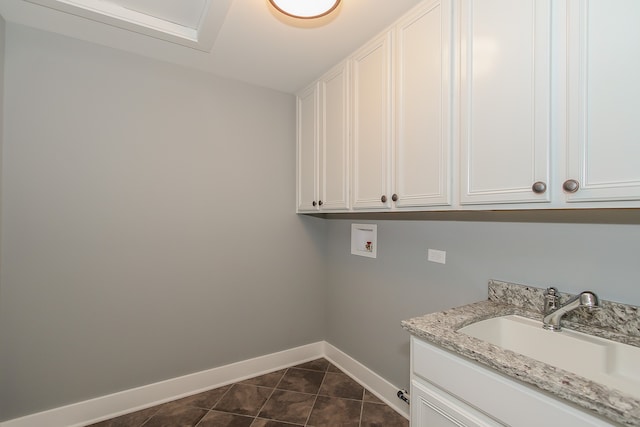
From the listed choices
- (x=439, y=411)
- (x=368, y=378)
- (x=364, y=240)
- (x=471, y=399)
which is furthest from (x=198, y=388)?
(x=471, y=399)

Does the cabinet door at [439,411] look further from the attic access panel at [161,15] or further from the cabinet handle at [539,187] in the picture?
the attic access panel at [161,15]

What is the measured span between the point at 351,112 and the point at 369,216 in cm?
80

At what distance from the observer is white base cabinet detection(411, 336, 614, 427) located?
2.71 ft

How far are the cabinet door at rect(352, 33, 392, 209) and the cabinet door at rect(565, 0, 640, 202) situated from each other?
82 cm

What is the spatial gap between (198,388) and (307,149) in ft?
6.82

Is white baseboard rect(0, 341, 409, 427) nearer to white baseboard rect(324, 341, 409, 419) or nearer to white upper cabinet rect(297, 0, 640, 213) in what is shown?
white baseboard rect(324, 341, 409, 419)

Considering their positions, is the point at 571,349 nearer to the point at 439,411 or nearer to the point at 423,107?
the point at 439,411

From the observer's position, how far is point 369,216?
226 centimetres

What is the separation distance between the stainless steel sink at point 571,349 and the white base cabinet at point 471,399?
0.70ft

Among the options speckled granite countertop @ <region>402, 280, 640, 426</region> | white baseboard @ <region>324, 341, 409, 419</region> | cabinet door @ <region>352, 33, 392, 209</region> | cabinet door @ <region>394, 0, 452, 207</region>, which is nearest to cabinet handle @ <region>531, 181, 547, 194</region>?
cabinet door @ <region>394, 0, 452, 207</region>

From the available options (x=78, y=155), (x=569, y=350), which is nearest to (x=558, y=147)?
(x=569, y=350)

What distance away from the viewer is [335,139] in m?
2.08

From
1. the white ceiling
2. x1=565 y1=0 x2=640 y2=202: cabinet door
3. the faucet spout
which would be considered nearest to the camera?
x1=565 y1=0 x2=640 y2=202: cabinet door

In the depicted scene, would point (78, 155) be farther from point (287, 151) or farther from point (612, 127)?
point (612, 127)
